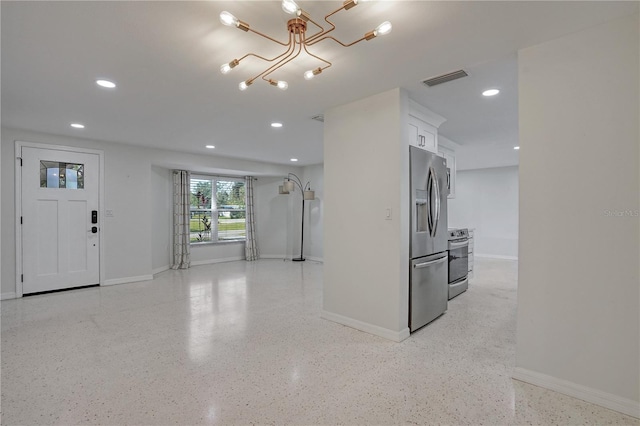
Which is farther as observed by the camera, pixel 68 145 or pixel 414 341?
pixel 68 145

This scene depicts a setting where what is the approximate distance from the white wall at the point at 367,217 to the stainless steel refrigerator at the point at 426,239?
6.2 inches

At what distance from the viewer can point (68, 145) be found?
4.97 meters

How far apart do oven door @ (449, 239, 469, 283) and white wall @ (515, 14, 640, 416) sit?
216cm

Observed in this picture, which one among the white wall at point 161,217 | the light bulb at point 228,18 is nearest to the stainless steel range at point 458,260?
the light bulb at point 228,18

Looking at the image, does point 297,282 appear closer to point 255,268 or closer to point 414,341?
point 255,268

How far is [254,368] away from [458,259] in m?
3.38

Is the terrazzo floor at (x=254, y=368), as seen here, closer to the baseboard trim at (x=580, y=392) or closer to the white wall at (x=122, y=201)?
the baseboard trim at (x=580, y=392)


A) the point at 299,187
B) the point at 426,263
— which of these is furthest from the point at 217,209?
the point at 426,263

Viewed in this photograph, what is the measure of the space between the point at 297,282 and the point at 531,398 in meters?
3.96

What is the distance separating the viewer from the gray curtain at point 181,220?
6.98m

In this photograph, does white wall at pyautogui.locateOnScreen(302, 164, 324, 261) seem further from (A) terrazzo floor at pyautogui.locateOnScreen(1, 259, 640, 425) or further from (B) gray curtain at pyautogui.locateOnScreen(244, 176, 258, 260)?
(A) terrazzo floor at pyautogui.locateOnScreen(1, 259, 640, 425)

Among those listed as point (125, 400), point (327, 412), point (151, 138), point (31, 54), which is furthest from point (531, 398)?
point (151, 138)

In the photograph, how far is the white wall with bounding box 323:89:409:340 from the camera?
120 inches

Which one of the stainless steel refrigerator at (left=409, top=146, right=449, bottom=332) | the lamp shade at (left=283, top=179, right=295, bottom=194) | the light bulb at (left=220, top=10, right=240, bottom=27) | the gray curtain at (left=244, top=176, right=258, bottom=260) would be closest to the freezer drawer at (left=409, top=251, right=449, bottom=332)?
the stainless steel refrigerator at (left=409, top=146, right=449, bottom=332)
